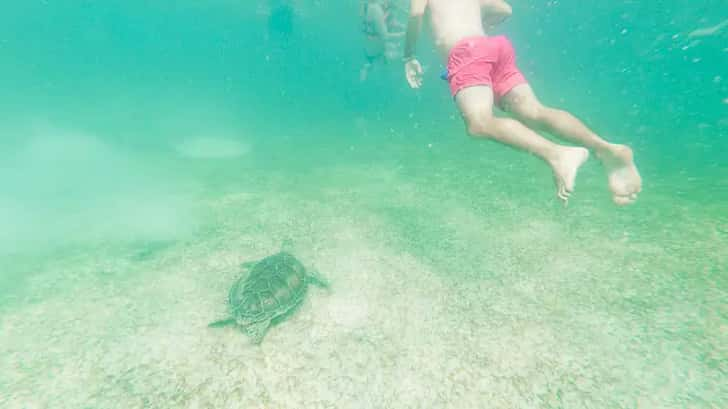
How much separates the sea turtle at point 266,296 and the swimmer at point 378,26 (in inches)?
310

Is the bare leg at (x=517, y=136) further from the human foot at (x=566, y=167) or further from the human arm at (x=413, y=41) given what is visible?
the human arm at (x=413, y=41)

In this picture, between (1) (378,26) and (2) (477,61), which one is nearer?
(2) (477,61)

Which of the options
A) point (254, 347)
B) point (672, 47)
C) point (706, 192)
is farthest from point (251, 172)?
point (672, 47)

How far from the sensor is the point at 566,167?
2.81 metres

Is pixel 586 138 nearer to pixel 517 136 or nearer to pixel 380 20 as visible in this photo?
pixel 517 136

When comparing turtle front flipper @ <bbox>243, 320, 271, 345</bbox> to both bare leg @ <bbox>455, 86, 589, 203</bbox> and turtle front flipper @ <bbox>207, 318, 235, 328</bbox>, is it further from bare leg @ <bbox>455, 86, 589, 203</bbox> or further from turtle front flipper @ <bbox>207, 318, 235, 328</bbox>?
bare leg @ <bbox>455, 86, 589, 203</bbox>

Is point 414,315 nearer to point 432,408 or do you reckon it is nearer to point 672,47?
point 432,408

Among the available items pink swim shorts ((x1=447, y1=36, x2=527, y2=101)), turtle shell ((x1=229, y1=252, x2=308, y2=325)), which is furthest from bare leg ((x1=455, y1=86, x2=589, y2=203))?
turtle shell ((x1=229, y1=252, x2=308, y2=325))

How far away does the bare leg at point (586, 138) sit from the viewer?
320 cm

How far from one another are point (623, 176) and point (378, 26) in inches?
334

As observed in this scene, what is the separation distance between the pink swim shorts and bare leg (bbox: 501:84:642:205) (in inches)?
15.7

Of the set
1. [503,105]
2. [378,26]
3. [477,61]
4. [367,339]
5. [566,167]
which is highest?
[378,26]

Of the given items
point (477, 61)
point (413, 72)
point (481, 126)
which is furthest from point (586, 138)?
point (413, 72)

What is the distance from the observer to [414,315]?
4.68m
